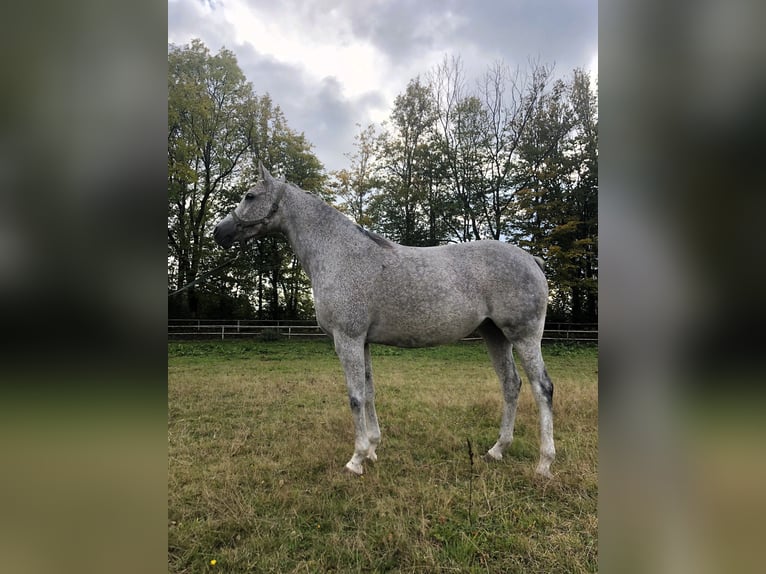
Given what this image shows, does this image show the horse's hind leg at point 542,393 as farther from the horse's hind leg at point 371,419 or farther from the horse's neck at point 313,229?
the horse's neck at point 313,229

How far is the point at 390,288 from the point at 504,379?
167 centimetres

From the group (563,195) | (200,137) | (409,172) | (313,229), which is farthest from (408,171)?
(313,229)

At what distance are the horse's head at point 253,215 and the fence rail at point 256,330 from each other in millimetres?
11376

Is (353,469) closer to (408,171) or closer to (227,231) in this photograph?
A: (227,231)

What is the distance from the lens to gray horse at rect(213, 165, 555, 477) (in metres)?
3.28

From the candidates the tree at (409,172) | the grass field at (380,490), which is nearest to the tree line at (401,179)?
the tree at (409,172)

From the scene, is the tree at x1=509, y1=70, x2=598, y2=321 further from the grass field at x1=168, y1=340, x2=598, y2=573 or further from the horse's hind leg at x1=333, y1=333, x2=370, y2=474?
the horse's hind leg at x1=333, y1=333, x2=370, y2=474

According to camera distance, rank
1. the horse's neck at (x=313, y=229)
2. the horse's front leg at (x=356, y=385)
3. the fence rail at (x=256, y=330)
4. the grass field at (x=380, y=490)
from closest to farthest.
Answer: the grass field at (x=380, y=490) < the horse's front leg at (x=356, y=385) < the horse's neck at (x=313, y=229) < the fence rail at (x=256, y=330)

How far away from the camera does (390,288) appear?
3.31 metres

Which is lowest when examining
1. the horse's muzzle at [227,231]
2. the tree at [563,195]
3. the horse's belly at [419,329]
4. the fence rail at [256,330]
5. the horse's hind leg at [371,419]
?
the fence rail at [256,330]

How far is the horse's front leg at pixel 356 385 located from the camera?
3260 mm

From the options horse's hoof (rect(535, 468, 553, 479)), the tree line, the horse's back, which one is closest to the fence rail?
the tree line
